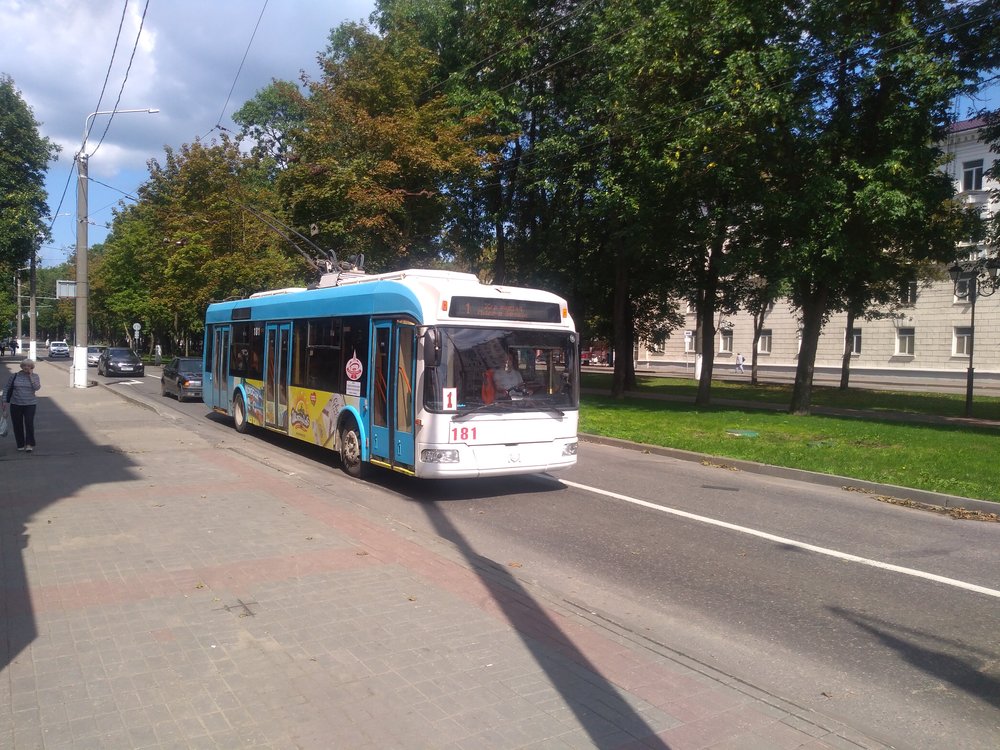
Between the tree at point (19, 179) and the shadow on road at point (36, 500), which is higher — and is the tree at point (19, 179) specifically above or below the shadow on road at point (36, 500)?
above

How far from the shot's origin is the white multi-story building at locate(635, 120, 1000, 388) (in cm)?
4366

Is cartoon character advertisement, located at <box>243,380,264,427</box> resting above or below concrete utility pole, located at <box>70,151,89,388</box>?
→ below

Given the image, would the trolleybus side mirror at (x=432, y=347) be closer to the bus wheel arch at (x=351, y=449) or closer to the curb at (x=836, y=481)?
the bus wheel arch at (x=351, y=449)

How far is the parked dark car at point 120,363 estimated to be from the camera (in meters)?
39.6

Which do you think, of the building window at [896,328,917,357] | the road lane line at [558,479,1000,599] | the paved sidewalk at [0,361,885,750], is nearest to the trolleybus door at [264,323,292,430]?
the road lane line at [558,479,1000,599]

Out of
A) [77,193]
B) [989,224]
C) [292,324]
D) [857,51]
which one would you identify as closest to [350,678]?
[292,324]

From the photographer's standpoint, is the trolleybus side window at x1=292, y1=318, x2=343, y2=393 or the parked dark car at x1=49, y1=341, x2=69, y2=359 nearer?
the trolleybus side window at x1=292, y1=318, x2=343, y2=393

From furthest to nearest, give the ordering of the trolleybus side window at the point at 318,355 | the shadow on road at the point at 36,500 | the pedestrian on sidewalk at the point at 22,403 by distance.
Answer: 1. the pedestrian on sidewalk at the point at 22,403
2. the trolleybus side window at the point at 318,355
3. the shadow on road at the point at 36,500

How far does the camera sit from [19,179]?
36.6 meters

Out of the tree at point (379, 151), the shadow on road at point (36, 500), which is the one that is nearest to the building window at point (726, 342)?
the tree at point (379, 151)

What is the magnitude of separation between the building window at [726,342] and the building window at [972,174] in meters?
19.9

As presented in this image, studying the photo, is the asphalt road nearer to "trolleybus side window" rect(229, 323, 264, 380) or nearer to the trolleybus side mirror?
the trolleybus side mirror

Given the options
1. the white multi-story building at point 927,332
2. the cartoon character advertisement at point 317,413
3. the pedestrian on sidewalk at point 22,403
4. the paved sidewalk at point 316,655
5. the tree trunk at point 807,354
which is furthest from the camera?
the white multi-story building at point 927,332

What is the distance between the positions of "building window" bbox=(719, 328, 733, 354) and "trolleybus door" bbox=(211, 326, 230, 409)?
48.8 metres
